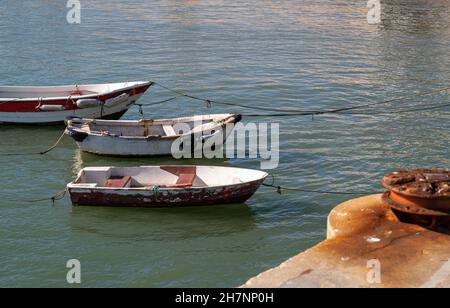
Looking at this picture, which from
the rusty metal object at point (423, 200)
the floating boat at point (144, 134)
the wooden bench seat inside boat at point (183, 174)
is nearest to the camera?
the rusty metal object at point (423, 200)

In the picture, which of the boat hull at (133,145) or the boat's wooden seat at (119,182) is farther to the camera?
the boat hull at (133,145)

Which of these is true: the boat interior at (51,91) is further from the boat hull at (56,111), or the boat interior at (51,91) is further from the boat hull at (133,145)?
the boat hull at (133,145)

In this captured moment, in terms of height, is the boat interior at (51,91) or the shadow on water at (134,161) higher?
the boat interior at (51,91)

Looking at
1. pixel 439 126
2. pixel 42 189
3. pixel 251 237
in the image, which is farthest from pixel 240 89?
pixel 251 237

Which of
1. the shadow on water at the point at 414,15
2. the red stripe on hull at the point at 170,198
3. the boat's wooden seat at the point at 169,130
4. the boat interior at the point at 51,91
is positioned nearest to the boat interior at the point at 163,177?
the red stripe on hull at the point at 170,198

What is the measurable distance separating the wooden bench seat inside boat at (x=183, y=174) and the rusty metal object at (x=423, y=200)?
20.6 feet

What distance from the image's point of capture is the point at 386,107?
84.0 feet

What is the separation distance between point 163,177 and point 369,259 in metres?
8.00

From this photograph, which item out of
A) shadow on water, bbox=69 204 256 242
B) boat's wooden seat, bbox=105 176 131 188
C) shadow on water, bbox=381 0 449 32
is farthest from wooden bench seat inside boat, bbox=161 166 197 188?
Result: shadow on water, bbox=381 0 449 32

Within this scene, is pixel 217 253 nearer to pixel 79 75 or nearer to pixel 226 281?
pixel 226 281

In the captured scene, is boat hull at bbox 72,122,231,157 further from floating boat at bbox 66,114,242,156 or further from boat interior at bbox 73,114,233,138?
boat interior at bbox 73,114,233,138

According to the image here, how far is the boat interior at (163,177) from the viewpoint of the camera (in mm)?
16688
